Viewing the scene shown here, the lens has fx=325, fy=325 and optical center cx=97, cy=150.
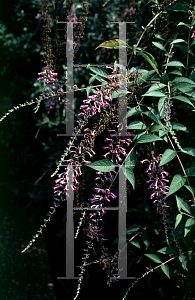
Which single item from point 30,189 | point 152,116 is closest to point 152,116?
point 152,116

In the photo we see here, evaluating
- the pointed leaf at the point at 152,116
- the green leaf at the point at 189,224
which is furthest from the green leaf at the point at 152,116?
the green leaf at the point at 189,224

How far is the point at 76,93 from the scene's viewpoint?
72.1 inches

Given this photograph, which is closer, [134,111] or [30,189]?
[134,111]

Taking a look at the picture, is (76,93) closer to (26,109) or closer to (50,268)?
(26,109)

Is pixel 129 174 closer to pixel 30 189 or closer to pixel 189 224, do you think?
pixel 189 224

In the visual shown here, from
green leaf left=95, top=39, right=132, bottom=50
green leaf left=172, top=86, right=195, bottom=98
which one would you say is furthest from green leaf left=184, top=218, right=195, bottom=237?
green leaf left=95, top=39, right=132, bottom=50

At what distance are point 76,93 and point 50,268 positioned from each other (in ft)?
4.45

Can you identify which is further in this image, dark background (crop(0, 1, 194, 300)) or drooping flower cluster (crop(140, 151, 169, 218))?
dark background (crop(0, 1, 194, 300))

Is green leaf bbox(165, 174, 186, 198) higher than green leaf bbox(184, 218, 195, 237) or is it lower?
higher

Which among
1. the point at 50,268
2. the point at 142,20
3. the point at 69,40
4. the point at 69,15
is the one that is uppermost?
the point at 142,20

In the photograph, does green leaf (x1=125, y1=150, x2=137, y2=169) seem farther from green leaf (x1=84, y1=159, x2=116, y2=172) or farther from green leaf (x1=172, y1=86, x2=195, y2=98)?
green leaf (x1=172, y1=86, x2=195, y2=98)

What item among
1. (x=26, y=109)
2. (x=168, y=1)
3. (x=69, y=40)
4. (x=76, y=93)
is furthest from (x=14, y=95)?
(x=168, y=1)

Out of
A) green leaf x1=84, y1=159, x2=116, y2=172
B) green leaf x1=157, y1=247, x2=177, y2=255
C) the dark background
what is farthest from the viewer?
the dark background

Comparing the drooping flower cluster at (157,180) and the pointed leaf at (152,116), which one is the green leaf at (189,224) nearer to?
the drooping flower cluster at (157,180)
